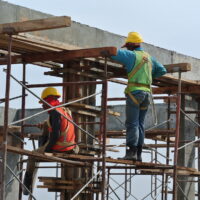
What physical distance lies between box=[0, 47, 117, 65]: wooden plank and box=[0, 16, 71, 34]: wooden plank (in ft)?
6.43

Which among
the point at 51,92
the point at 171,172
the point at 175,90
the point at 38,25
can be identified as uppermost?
the point at 38,25

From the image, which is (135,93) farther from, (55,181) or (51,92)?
(55,181)

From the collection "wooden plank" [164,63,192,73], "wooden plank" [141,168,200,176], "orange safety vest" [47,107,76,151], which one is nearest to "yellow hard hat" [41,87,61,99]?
"orange safety vest" [47,107,76,151]

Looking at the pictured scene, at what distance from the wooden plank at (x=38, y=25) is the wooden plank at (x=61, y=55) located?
1.96m

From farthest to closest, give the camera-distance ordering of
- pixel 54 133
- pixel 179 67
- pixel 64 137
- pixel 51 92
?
pixel 179 67 < pixel 51 92 < pixel 64 137 < pixel 54 133

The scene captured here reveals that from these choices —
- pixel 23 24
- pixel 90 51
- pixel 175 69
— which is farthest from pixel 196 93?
pixel 23 24

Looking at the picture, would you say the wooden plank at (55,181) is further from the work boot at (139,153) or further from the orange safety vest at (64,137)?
the orange safety vest at (64,137)

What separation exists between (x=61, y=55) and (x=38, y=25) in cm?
244

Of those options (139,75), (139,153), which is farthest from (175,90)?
(139,75)

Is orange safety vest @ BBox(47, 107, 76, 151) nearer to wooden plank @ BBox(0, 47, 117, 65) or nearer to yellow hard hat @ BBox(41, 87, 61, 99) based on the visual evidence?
yellow hard hat @ BBox(41, 87, 61, 99)

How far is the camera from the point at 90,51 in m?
15.4

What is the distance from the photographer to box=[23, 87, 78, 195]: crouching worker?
1541 cm

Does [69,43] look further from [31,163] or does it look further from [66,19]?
[66,19]

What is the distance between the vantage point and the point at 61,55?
52.2 ft
